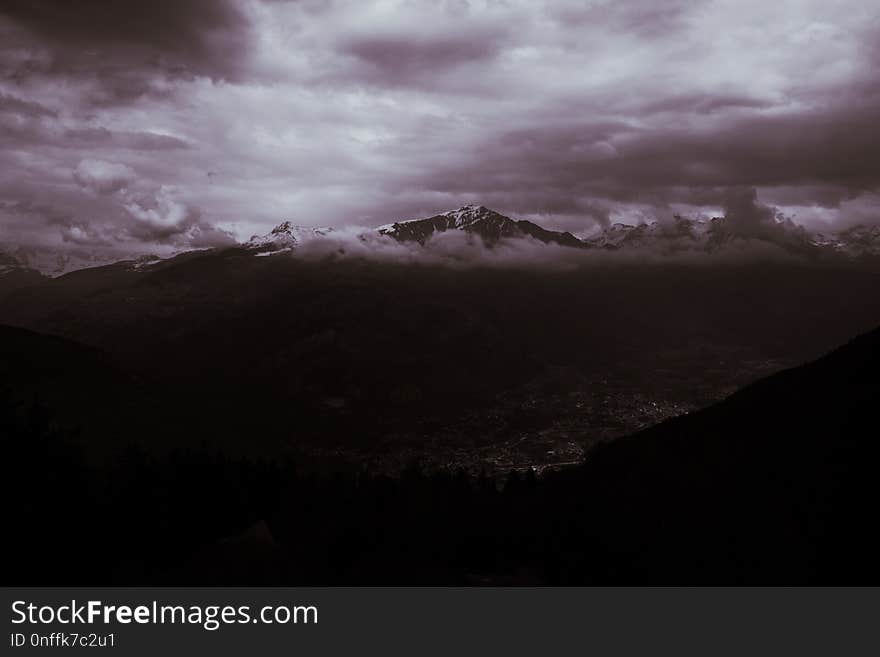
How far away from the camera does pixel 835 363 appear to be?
170750 mm

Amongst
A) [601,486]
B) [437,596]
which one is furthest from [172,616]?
[601,486]

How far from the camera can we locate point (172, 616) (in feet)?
148

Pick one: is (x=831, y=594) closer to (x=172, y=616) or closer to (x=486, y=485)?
(x=172, y=616)

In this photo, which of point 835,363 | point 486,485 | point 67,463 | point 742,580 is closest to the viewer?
point 67,463

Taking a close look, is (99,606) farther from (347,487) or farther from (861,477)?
(861,477)

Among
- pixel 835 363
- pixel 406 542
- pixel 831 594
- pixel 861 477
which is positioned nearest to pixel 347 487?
pixel 406 542

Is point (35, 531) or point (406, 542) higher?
point (35, 531)

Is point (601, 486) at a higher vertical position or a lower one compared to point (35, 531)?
lower

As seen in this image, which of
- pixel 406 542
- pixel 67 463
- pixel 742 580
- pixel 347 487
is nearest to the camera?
pixel 67 463

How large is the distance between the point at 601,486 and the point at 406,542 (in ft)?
182

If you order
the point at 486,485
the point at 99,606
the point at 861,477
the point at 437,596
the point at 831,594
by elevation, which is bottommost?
the point at 486,485

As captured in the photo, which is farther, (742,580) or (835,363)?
(835,363)

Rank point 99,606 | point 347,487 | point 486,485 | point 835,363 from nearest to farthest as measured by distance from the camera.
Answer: point 99,606
point 347,487
point 486,485
point 835,363

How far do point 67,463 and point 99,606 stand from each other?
3505cm
